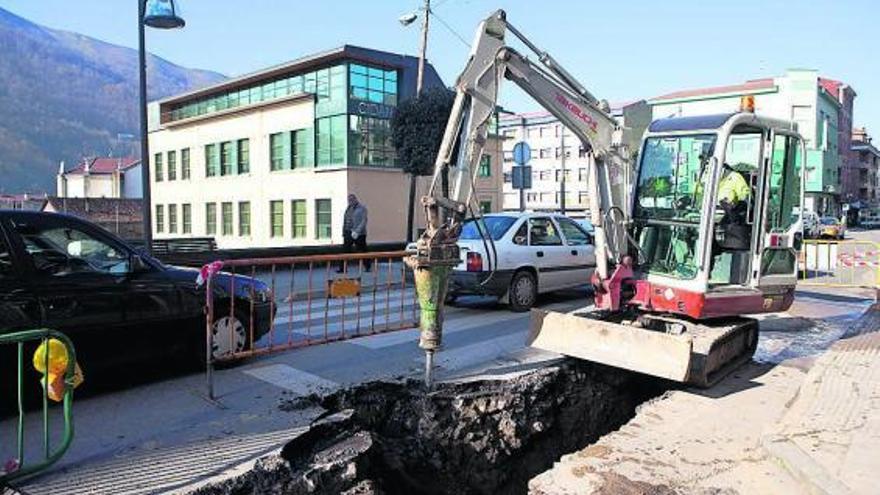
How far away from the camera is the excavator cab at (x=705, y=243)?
7.38 metres

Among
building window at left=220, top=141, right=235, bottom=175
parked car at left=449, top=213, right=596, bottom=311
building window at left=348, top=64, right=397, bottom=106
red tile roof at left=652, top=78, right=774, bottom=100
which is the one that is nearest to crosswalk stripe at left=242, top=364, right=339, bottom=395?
parked car at left=449, top=213, right=596, bottom=311

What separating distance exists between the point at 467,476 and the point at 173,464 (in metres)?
2.48

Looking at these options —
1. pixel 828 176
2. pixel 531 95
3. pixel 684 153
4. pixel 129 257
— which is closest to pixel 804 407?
pixel 684 153

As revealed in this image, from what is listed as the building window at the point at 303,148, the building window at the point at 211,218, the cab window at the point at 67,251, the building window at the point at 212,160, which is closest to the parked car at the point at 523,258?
the cab window at the point at 67,251

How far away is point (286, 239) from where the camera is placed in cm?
3709

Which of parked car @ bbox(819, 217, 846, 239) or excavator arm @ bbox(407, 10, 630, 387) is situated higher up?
excavator arm @ bbox(407, 10, 630, 387)

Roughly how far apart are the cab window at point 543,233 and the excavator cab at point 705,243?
3508 millimetres

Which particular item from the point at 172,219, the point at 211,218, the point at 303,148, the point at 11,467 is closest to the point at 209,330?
the point at 11,467

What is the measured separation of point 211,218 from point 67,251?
3905 cm

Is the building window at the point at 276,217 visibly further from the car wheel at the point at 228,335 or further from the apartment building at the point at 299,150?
the car wheel at the point at 228,335

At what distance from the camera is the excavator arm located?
6645mm

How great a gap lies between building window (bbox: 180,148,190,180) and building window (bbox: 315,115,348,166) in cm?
1536

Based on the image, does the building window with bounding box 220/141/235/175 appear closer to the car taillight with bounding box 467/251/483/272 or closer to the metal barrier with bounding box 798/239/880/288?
the metal barrier with bounding box 798/239/880/288

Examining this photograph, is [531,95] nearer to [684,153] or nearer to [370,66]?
[684,153]
